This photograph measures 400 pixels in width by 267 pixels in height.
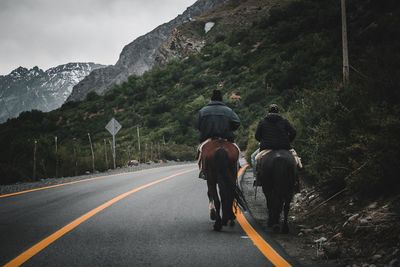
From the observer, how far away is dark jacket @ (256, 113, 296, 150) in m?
6.75

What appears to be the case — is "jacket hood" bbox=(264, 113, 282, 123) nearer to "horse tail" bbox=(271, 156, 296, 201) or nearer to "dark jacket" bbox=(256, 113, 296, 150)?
"dark jacket" bbox=(256, 113, 296, 150)

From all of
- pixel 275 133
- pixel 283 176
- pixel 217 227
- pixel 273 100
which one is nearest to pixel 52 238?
pixel 217 227

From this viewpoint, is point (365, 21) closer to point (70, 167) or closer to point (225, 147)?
point (70, 167)

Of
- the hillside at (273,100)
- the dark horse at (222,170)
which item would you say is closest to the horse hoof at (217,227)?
the dark horse at (222,170)

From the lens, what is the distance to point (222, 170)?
666 centimetres

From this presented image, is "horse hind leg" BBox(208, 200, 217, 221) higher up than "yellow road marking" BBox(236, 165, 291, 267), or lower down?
higher up

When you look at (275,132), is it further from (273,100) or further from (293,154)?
(273,100)

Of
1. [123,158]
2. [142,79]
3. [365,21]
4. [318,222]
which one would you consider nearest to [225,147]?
[318,222]

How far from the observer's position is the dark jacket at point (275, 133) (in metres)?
6.75

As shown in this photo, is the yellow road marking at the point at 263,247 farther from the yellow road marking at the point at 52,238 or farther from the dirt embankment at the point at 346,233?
the yellow road marking at the point at 52,238

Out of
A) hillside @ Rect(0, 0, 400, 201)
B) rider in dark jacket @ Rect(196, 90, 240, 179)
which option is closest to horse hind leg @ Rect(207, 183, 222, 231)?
rider in dark jacket @ Rect(196, 90, 240, 179)

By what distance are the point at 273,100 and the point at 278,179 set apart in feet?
127

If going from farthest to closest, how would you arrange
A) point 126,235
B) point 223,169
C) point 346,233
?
1. point 223,169
2. point 126,235
3. point 346,233

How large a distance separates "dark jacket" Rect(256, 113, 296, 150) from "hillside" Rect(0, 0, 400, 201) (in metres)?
0.98
